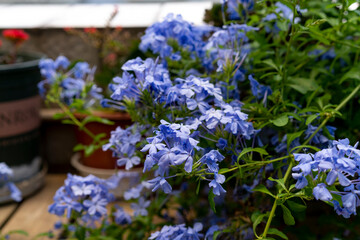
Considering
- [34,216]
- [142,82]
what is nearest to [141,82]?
[142,82]

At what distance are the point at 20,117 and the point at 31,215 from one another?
0.31 metres

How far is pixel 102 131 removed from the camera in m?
1.41

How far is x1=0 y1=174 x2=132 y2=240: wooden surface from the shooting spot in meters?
1.28

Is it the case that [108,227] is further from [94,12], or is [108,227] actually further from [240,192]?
[94,12]

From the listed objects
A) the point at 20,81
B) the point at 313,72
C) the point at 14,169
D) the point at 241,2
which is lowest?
the point at 14,169

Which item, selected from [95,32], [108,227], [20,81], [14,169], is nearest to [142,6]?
[95,32]

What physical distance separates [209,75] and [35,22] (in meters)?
1.05

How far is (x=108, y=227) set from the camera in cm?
104

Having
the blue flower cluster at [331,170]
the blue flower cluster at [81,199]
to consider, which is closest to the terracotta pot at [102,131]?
the blue flower cluster at [81,199]

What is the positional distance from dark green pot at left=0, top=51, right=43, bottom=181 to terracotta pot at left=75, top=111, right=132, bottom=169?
0.15 meters

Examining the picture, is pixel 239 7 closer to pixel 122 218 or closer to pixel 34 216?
pixel 122 218

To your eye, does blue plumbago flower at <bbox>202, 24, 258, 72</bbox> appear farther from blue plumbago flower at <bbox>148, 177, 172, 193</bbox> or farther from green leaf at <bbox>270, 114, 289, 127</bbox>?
blue plumbago flower at <bbox>148, 177, 172, 193</bbox>

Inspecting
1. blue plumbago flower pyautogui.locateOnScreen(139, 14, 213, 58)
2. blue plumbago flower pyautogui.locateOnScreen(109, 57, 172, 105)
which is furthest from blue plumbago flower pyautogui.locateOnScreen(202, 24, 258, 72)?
blue plumbago flower pyautogui.locateOnScreen(109, 57, 172, 105)

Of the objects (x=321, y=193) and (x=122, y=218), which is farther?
(x=122, y=218)
